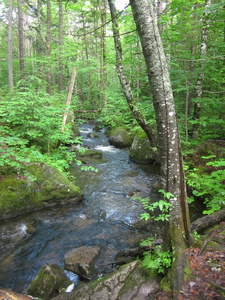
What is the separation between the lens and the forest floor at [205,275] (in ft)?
7.23

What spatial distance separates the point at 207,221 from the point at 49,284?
3546 millimetres

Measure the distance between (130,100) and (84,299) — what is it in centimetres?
471

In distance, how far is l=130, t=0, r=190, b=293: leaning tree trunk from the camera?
2529 mm

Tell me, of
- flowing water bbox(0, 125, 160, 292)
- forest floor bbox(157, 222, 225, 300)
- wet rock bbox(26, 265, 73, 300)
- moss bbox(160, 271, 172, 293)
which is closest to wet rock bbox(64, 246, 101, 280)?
flowing water bbox(0, 125, 160, 292)

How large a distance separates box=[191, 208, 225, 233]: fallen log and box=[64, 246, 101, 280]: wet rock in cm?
230

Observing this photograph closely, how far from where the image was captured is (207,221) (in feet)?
14.0

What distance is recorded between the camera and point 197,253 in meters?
2.83

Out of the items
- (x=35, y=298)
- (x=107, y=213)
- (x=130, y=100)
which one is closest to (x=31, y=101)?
(x=130, y=100)

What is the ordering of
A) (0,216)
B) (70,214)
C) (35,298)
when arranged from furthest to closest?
(70,214) < (0,216) < (35,298)

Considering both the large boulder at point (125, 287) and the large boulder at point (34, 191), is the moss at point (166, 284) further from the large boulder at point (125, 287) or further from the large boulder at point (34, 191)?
the large boulder at point (34, 191)

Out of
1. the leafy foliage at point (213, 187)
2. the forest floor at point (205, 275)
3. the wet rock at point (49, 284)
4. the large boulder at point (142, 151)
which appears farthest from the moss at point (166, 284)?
the large boulder at point (142, 151)

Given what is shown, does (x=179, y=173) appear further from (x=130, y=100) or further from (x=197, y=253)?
(x=130, y=100)

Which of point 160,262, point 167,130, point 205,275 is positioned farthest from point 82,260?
point 167,130

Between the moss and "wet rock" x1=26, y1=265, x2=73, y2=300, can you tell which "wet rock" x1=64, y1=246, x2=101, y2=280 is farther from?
the moss
